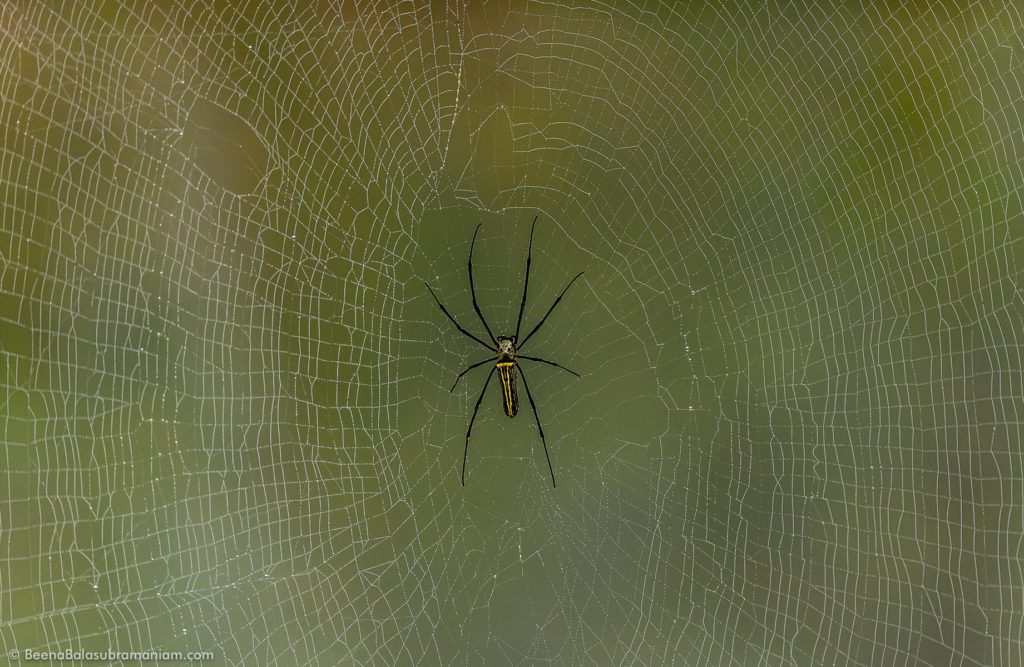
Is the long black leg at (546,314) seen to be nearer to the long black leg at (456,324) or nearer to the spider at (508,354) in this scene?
the spider at (508,354)

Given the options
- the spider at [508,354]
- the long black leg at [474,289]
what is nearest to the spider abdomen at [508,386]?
the spider at [508,354]

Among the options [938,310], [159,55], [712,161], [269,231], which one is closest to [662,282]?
[712,161]

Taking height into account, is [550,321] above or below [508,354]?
above

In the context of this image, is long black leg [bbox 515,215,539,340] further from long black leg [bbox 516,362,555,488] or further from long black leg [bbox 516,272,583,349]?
long black leg [bbox 516,362,555,488]

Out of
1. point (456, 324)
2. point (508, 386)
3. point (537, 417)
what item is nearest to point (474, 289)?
point (456, 324)

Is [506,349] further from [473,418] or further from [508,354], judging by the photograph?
[473,418]

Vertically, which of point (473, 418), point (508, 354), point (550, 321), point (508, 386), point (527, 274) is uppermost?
point (527, 274)

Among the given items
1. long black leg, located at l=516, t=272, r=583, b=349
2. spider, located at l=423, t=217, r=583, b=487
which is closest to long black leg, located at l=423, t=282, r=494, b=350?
spider, located at l=423, t=217, r=583, b=487
